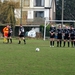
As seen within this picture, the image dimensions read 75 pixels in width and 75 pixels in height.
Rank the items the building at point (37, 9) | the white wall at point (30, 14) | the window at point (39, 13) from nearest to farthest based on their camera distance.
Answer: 1. the white wall at point (30, 14)
2. the building at point (37, 9)
3. the window at point (39, 13)

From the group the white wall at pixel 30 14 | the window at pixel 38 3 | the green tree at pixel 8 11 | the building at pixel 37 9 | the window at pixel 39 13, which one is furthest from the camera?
the window at pixel 38 3

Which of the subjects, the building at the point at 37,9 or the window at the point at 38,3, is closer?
the building at the point at 37,9

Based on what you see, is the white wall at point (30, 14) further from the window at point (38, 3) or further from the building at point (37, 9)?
the window at point (38, 3)

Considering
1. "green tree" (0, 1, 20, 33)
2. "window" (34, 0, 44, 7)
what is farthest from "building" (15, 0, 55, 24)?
"green tree" (0, 1, 20, 33)

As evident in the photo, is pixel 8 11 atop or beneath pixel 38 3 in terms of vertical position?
beneath

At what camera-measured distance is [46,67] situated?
44.6 ft

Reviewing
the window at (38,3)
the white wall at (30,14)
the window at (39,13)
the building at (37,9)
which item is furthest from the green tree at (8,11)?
the window at (38,3)

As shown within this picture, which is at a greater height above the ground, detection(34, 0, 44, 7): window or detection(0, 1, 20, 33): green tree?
detection(34, 0, 44, 7): window

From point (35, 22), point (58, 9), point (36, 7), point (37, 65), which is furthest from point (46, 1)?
point (37, 65)

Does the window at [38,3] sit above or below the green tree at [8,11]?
above

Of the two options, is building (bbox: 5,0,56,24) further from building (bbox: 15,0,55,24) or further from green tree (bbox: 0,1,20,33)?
green tree (bbox: 0,1,20,33)

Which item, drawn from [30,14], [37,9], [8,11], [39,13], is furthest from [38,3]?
[8,11]

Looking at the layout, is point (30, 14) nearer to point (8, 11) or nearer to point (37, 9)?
point (37, 9)

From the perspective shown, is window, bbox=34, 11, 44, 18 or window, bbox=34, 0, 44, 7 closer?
window, bbox=34, 11, 44, 18
